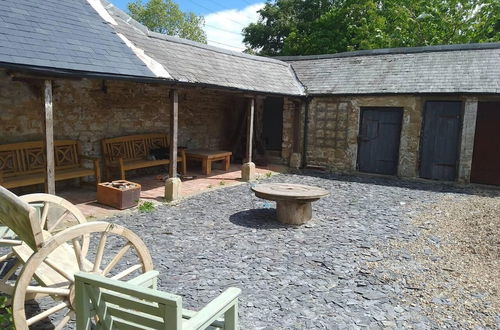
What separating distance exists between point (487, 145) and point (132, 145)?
30.7 ft

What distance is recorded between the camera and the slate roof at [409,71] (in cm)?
1027

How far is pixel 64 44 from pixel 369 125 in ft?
28.4

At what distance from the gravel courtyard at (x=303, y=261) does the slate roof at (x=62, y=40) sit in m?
2.59

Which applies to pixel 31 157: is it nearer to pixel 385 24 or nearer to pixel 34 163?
pixel 34 163

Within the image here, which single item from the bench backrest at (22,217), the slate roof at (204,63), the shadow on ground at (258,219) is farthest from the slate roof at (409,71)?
the bench backrest at (22,217)

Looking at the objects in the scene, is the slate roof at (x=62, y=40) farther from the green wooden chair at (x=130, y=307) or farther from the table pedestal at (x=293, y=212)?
the green wooden chair at (x=130, y=307)

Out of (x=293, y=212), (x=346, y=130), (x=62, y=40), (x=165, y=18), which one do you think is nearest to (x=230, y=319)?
(x=293, y=212)

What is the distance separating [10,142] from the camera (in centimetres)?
726

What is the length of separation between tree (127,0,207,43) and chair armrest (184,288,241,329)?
41.8m

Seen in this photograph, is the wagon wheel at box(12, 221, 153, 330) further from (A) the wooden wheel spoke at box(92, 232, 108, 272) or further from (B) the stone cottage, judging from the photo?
(B) the stone cottage

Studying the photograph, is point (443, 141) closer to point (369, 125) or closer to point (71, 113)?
point (369, 125)

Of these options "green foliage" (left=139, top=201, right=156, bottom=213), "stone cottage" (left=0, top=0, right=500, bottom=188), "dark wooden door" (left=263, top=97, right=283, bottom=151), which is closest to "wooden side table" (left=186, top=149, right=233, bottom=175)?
"stone cottage" (left=0, top=0, right=500, bottom=188)

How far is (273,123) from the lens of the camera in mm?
14094

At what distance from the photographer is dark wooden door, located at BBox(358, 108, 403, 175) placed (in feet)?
37.2
